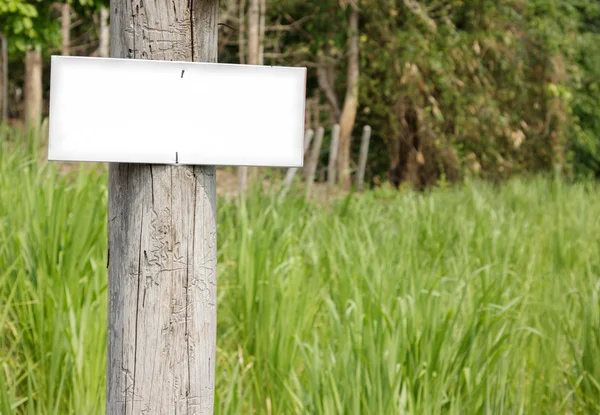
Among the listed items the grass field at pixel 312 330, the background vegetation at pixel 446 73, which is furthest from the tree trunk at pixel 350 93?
the grass field at pixel 312 330

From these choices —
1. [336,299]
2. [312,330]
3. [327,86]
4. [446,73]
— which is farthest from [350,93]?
[312,330]

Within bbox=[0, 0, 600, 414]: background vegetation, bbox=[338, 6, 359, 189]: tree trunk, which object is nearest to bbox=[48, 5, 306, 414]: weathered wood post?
bbox=[0, 0, 600, 414]: background vegetation

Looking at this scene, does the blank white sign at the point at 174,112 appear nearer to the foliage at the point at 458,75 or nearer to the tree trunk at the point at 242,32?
the tree trunk at the point at 242,32

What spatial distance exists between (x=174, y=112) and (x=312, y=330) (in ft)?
6.08

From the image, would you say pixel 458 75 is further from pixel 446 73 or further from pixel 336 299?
pixel 336 299

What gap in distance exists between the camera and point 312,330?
126 inches

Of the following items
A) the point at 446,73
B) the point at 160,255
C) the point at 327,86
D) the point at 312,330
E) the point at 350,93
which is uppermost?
the point at 446,73

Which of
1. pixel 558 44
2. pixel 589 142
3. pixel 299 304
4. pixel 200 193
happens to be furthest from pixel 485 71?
pixel 200 193

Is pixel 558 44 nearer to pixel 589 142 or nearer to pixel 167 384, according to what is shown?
pixel 589 142

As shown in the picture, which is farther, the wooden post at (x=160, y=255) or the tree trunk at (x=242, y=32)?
the tree trunk at (x=242, y=32)

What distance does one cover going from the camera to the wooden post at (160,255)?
1529 millimetres

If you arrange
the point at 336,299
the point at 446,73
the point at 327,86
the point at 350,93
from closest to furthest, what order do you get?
the point at 336,299 → the point at 446,73 → the point at 350,93 → the point at 327,86

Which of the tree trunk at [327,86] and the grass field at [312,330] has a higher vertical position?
the tree trunk at [327,86]

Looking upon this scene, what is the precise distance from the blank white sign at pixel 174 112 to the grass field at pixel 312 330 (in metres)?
0.91
